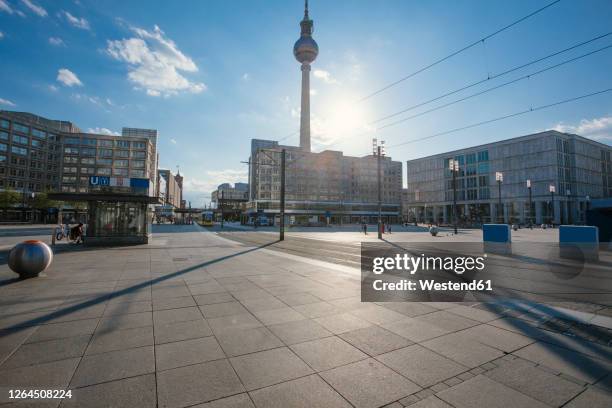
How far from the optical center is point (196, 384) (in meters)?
3.42

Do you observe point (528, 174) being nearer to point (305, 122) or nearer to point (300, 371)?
point (305, 122)

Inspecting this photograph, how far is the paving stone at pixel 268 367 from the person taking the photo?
3.51 m

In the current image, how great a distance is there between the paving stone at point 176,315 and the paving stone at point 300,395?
2947 mm

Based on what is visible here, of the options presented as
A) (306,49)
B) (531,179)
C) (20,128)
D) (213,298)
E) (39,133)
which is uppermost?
(306,49)

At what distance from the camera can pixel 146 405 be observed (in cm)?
302

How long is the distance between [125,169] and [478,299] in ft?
342

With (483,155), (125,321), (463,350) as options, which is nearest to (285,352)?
(463,350)

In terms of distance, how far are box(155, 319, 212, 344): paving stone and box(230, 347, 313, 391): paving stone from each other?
3.93 ft

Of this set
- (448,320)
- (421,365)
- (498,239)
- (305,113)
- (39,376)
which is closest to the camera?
(39,376)

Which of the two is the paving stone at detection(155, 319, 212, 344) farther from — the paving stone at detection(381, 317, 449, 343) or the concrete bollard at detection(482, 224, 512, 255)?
the concrete bollard at detection(482, 224, 512, 255)

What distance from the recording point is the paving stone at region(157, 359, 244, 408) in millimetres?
3125

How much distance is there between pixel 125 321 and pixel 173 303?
127 centimetres

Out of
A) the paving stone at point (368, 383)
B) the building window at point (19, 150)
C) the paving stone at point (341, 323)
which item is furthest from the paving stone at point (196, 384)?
the building window at point (19, 150)

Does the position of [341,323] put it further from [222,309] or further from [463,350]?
[222,309]
